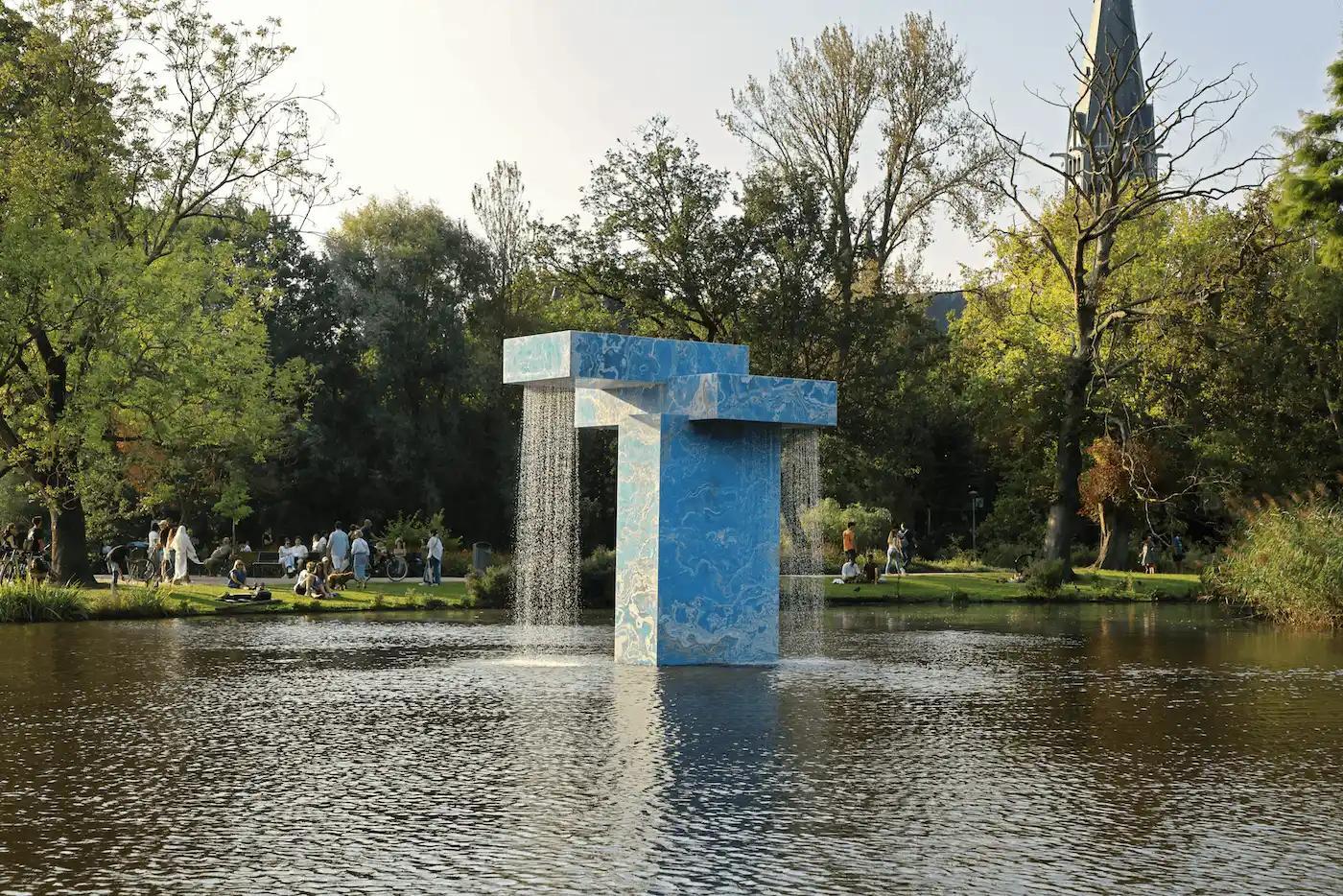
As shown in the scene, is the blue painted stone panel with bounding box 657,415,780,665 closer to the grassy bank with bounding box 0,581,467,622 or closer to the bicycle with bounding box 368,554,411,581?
the grassy bank with bounding box 0,581,467,622

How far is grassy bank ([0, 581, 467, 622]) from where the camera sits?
91.7 ft

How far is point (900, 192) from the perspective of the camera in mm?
53219

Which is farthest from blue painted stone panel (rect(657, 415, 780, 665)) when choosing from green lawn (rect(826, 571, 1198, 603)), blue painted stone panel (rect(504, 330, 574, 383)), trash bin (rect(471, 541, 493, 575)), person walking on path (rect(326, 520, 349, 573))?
trash bin (rect(471, 541, 493, 575))

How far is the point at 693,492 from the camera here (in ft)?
63.9

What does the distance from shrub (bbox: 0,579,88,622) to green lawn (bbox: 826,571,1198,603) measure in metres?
16.3

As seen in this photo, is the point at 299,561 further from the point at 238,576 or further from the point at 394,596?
the point at 394,596

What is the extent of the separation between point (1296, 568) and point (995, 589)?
10786 mm

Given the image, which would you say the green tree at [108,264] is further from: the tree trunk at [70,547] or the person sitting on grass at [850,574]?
the person sitting on grass at [850,574]

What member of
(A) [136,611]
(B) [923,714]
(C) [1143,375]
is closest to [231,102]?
(A) [136,611]

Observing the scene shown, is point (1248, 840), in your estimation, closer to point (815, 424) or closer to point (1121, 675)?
point (1121, 675)

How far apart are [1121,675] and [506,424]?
4063 cm

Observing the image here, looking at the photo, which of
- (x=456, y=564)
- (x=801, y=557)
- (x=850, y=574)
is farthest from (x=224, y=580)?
(x=850, y=574)

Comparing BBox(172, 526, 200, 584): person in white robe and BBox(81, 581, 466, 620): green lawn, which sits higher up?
BBox(172, 526, 200, 584): person in white robe

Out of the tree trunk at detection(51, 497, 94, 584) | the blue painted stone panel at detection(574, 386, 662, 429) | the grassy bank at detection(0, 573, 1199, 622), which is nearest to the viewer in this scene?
the blue painted stone panel at detection(574, 386, 662, 429)
